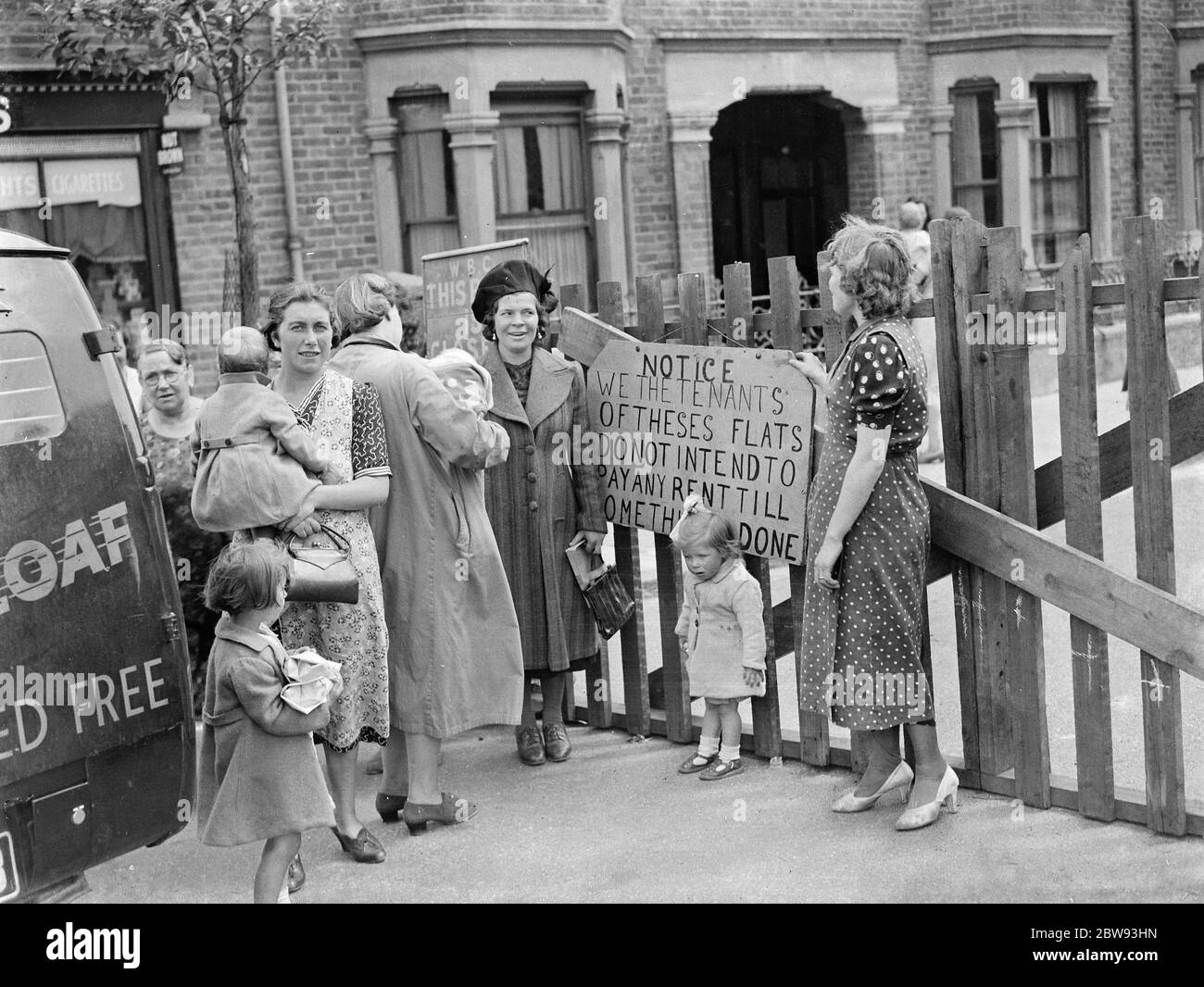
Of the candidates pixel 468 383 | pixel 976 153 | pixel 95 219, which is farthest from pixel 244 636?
pixel 976 153

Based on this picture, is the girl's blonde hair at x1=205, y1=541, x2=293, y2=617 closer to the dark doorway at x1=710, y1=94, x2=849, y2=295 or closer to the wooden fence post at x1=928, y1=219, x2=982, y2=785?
the wooden fence post at x1=928, y1=219, x2=982, y2=785

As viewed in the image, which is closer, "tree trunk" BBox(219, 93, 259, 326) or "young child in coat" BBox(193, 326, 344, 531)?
"young child in coat" BBox(193, 326, 344, 531)

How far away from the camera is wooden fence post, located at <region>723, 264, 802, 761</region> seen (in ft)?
17.5

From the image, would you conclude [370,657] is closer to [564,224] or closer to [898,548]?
[898,548]

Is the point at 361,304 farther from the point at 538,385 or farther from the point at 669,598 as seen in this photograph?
the point at 669,598

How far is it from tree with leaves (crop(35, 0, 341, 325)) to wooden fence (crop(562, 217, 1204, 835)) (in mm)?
5193

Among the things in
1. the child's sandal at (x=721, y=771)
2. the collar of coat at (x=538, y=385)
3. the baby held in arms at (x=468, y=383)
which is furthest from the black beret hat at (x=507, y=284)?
the child's sandal at (x=721, y=771)

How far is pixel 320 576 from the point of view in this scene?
15.1ft

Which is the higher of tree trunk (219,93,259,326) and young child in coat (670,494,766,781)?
tree trunk (219,93,259,326)

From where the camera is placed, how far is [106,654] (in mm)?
3967

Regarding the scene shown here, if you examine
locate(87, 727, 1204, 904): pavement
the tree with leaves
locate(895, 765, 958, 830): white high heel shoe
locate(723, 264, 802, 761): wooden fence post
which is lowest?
locate(87, 727, 1204, 904): pavement

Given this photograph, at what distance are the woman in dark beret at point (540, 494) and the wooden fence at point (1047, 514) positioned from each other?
2.72 ft

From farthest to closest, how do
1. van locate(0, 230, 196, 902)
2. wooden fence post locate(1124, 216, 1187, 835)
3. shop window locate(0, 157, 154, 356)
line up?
shop window locate(0, 157, 154, 356) → wooden fence post locate(1124, 216, 1187, 835) → van locate(0, 230, 196, 902)

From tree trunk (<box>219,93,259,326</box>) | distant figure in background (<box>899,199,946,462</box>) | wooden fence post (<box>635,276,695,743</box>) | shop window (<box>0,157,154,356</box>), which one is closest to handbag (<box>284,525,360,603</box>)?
wooden fence post (<box>635,276,695,743</box>)
